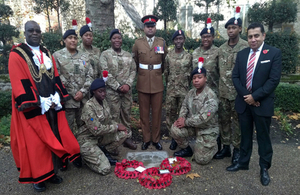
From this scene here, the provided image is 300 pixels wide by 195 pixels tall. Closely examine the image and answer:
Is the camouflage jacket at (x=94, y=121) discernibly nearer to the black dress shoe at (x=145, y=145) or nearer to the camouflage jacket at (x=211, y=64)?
the black dress shoe at (x=145, y=145)

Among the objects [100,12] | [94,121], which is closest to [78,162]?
[94,121]

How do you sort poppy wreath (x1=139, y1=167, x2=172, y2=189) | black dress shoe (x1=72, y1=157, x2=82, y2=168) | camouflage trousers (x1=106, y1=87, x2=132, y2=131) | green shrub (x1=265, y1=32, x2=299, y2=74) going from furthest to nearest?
green shrub (x1=265, y1=32, x2=299, y2=74) < camouflage trousers (x1=106, y1=87, x2=132, y2=131) < black dress shoe (x1=72, y1=157, x2=82, y2=168) < poppy wreath (x1=139, y1=167, x2=172, y2=189)

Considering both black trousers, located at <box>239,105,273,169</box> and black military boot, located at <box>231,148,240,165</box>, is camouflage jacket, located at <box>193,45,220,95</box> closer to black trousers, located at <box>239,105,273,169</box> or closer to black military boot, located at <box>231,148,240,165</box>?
black trousers, located at <box>239,105,273,169</box>

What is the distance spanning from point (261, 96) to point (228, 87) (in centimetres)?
81

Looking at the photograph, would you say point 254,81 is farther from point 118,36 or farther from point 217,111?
point 118,36

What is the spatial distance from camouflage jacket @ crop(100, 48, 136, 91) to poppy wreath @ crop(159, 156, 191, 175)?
1.63m

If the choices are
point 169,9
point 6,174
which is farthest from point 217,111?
point 169,9

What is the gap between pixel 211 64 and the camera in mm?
4270

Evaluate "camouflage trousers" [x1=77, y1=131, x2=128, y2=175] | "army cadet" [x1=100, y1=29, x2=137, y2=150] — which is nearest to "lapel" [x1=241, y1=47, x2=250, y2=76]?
"army cadet" [x1=100, y1=29, x2=137, y2=150]

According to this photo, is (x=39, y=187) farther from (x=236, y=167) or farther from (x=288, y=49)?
(x=288, y=49)

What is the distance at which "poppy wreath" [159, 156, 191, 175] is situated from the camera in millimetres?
3744

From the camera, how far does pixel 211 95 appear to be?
4.01 m

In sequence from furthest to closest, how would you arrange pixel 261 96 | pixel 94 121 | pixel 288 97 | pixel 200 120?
pixel 288 97
pixel 200 120
pixel 94 121
pixel 261 96

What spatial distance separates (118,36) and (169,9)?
6.74 m
